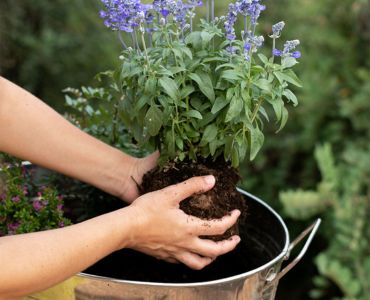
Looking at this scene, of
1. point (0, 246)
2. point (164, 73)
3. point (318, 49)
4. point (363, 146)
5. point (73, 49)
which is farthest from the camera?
point (73, 49)

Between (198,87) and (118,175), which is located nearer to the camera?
(198,87)

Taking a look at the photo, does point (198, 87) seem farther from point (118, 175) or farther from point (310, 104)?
point (310, 104)

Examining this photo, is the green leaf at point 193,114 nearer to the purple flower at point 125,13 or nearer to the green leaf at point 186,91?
the green leaf at point 186,91

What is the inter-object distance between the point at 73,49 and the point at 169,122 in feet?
7.70

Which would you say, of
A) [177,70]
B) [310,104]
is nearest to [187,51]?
[177,70]

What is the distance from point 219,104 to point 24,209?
1.67ft

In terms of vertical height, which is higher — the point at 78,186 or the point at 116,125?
the point at 116,125

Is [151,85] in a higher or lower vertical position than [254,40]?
lower

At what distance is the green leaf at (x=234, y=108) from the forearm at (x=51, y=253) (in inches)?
11.6

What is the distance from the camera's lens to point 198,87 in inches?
50.6

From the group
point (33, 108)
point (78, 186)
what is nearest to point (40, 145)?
point (33, 108)

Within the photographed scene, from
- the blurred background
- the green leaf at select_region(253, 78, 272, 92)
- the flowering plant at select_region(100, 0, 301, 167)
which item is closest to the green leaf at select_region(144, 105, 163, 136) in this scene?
the flowering plant at select_region(100, 0, 301, 167)

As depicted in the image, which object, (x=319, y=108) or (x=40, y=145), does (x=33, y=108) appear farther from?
(x=319, y=108)

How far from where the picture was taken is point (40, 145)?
4.73ft
